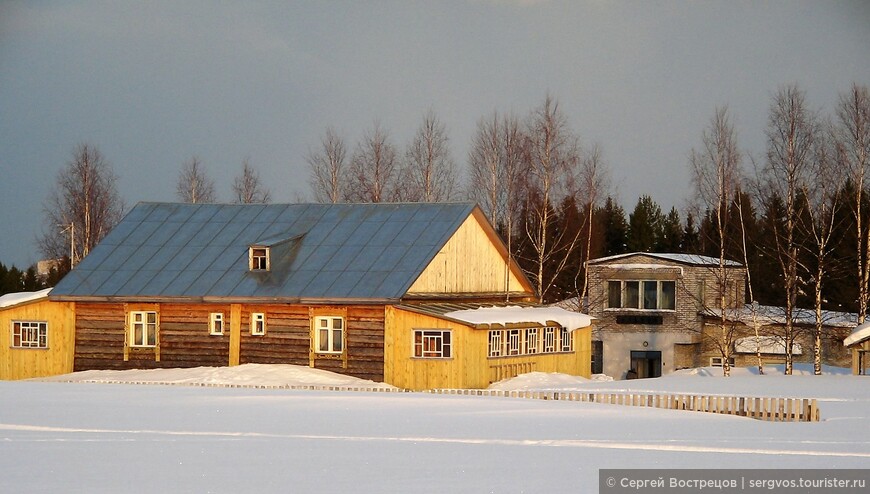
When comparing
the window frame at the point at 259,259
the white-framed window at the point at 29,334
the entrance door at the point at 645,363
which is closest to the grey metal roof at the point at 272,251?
the window frame at the point at 259,259

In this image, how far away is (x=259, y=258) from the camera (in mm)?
43875

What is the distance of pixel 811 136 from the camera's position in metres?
47.2

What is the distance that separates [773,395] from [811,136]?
1525cm

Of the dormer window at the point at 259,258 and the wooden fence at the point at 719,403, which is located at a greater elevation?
the dormer window at the point at 259,258

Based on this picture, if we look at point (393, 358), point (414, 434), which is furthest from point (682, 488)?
point (393, 358)

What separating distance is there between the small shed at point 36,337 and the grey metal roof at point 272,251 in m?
0.90

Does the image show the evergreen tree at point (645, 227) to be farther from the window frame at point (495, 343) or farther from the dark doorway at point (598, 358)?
the window frame at point (495, 343)

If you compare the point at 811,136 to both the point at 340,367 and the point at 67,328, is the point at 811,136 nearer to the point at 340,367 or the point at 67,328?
the point at 340,367

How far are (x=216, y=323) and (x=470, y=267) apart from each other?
30.4 feet

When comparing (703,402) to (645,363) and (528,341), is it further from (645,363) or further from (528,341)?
(645,363)

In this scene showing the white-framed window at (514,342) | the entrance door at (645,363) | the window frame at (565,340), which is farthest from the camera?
the entrance door at (645,363)

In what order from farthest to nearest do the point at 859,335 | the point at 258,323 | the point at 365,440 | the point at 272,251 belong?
1. the point at 272,251
2. the point at 258,323
3. the point at 859,335
4. the point at 365,440

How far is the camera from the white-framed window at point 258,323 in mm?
42375

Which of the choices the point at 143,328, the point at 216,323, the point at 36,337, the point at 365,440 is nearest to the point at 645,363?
the point at 216,323
